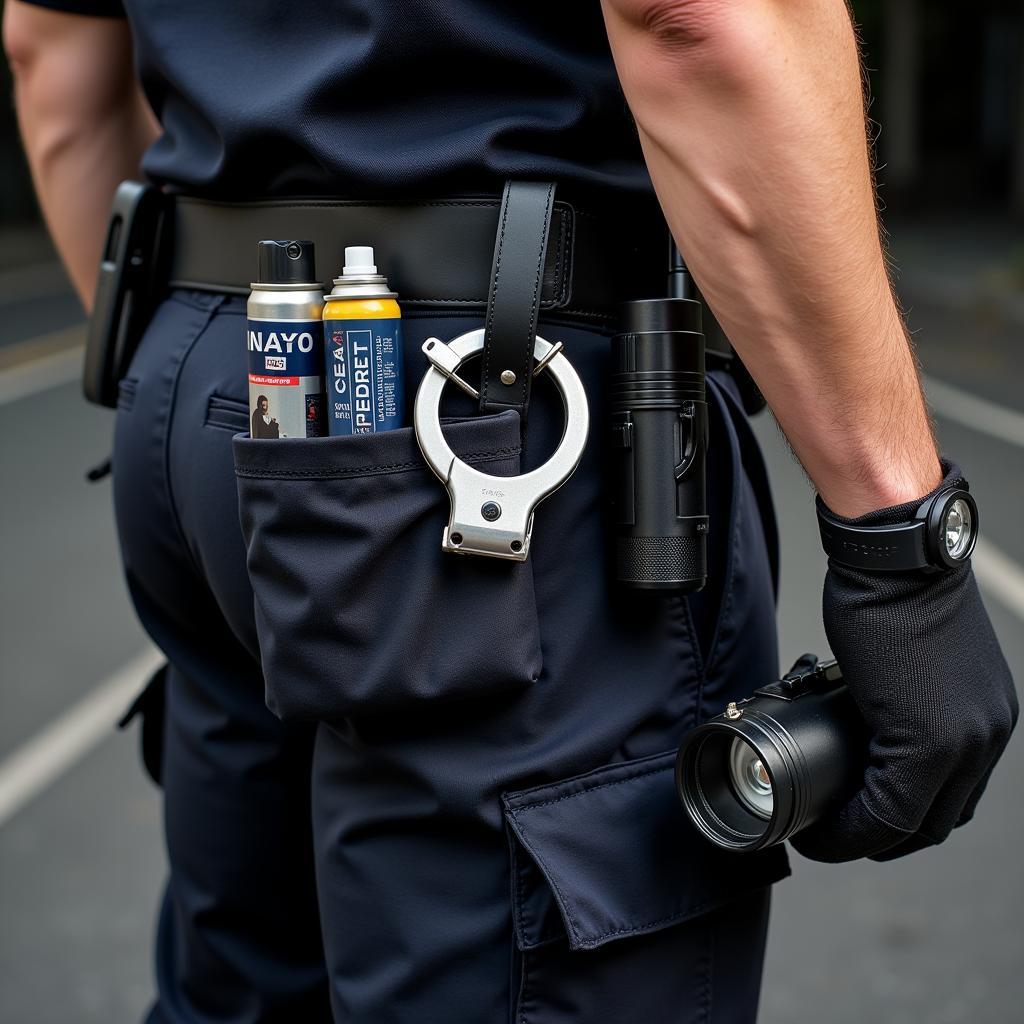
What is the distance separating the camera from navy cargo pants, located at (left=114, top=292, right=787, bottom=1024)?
1.10 meters

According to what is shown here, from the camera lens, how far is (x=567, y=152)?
1.17m

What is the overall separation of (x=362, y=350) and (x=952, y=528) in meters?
0.53

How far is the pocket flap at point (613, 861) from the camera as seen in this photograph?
1131 mm

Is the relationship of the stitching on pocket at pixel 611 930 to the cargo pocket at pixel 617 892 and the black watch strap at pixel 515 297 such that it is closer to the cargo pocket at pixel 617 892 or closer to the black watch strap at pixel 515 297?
the cargo pocket at pixel 617 892

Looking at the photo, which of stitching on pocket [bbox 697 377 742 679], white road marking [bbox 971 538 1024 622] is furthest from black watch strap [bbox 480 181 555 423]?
white road marking [bbox 971 538 1024 622]

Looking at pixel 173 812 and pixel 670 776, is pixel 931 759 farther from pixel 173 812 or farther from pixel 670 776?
pixel 173 812

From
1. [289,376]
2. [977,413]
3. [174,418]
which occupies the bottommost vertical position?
[977,413]

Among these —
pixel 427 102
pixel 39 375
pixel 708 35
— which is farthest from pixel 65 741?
pixel 39 375

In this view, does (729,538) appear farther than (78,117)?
No

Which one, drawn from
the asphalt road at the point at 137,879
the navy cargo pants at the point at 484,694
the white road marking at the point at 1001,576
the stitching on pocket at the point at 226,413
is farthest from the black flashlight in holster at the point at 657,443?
the white road marking at the point at 1001,576

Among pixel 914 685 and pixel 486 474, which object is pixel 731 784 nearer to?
pixel 914 685

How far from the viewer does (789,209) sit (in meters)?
1.01

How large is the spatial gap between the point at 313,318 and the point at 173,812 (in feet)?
2.41

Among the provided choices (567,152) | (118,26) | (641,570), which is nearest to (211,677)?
(641,570)
